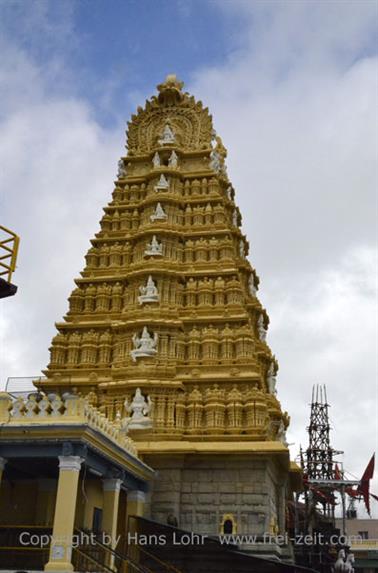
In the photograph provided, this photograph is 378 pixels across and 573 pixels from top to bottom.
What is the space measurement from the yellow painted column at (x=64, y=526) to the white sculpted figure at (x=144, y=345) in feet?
35.3

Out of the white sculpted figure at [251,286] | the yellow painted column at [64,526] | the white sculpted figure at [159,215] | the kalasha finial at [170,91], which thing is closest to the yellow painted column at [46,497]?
the yellow painted column at [64,526]

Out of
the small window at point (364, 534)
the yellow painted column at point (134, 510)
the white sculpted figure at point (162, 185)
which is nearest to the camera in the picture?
the yellow painted column at point (134, 510)

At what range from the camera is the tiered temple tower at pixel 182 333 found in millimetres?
24438

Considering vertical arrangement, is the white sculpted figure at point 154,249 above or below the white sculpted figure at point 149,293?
above

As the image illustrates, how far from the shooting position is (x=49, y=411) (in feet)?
60.7

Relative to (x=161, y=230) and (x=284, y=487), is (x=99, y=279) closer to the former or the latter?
(x=161, y=230)

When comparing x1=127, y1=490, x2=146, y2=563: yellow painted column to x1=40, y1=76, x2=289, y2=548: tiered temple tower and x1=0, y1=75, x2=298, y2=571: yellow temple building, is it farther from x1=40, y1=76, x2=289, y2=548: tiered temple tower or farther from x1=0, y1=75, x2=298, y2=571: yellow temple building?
x1=40, y1=76, x2=289, y2=548: tiered temple tower

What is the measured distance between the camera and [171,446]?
966 inches

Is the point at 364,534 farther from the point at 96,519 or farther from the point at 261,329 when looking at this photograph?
the point at 96,519

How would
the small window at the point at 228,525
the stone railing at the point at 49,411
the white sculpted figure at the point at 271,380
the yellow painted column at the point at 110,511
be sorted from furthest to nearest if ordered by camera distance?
the white sculpted figure at the point at 271,380
the small window at the point at 228,525
the yellow painted column at the point at 110,511
the stone railing at the point at 49,411

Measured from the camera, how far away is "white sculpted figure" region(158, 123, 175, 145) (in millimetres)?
35812

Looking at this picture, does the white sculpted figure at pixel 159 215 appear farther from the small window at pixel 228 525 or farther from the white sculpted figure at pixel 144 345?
the small window at pixel 228 525

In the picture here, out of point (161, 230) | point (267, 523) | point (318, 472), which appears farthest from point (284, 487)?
point (318, 472)

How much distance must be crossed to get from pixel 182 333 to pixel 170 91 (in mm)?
15976
